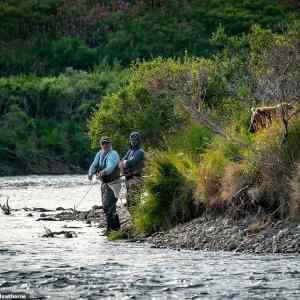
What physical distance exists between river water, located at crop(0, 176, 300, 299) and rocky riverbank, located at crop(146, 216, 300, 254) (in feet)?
1.79

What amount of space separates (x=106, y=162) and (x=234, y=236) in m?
3.56

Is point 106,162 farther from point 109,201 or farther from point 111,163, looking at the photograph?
point 109,201

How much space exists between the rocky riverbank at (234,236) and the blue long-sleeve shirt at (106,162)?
5.44 ft

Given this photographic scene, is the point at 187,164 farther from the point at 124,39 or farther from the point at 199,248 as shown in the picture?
the point at 124,39

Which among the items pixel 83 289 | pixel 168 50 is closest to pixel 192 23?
pixel 168 50

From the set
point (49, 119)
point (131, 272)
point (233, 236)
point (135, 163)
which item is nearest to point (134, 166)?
point (135, 163)

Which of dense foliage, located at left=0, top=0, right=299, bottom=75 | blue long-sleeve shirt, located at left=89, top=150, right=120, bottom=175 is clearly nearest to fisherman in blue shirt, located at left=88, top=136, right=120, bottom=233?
blue long-sleeve shirt, located at left=89, top=150, right=120, bottom=175

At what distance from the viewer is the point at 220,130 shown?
968 inches

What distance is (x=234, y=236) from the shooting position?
21.7m

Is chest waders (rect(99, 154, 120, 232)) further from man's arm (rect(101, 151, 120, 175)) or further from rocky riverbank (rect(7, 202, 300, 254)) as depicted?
rocky riverbank (rect(7, 202, 300, 254))

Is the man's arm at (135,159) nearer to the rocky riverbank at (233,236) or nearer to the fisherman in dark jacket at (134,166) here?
the fisherman in dark jacket at (134,166)

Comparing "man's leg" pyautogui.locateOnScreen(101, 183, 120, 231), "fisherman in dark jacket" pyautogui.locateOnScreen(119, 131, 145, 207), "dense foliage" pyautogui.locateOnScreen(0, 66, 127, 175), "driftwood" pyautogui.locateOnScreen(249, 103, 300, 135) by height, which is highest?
"driftwood" pyautogui.locateOnScreen(249, 103, 300, 135)

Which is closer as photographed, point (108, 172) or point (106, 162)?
point (108, 172)

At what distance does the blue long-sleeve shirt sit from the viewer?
23969 mm
